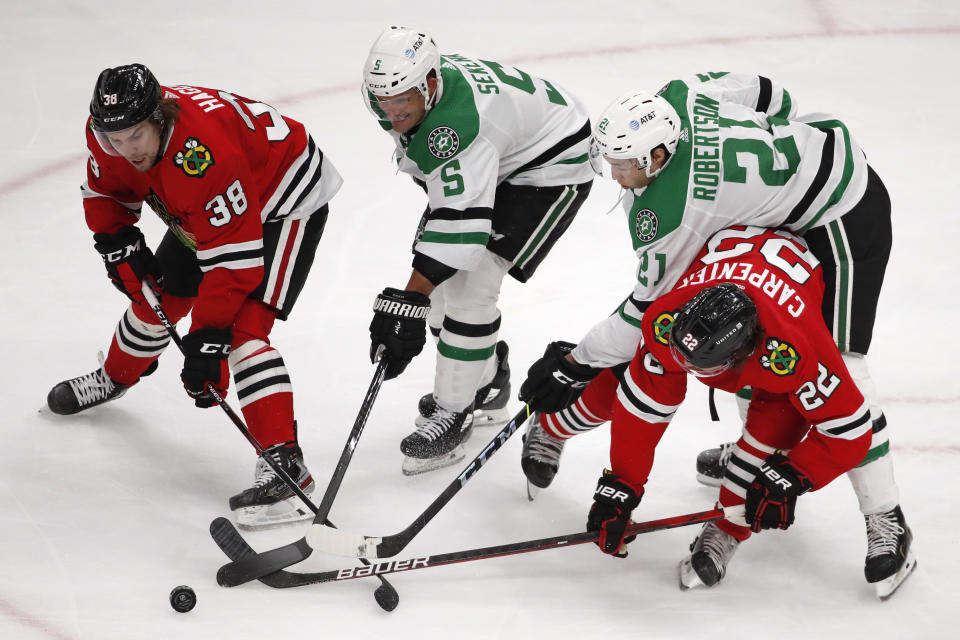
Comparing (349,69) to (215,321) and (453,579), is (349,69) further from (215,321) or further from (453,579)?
(453,579)

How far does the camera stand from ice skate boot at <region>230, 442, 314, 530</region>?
2.77 m

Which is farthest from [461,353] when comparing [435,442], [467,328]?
[435,442]

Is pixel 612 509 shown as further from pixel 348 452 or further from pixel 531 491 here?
pixel 348 452

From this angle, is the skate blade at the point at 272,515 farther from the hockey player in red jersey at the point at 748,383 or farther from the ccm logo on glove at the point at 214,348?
the hockey player in red jersey at the point at 748,383

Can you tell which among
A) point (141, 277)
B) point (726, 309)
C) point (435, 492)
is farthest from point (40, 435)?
point (726, 309)

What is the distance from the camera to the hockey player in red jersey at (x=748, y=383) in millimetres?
2246

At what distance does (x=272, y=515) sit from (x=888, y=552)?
1.56 metres

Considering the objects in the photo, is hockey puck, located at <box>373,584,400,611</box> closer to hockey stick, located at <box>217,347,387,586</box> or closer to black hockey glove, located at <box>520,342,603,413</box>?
hockey stick, located at <box>217,347,387,586</box>

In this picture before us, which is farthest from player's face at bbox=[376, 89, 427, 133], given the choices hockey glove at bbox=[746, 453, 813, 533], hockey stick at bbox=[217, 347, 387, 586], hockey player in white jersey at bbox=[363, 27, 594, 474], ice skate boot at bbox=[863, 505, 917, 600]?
ice skate boot at bbox=[863, 505, 917, 600]

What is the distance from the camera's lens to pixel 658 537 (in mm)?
2871

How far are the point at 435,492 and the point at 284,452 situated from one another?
50 centimetres

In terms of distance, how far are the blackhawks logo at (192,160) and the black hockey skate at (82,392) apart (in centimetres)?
93

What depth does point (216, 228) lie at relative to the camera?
257cm

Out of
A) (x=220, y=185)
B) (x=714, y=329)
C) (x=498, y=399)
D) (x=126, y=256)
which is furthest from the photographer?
(x=498, y=399)
